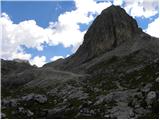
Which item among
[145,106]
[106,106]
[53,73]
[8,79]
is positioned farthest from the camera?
[8,79]

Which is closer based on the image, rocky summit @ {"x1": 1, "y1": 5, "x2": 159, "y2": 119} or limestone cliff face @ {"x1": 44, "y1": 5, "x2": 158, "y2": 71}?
rocky summit @ {"x1": 1, "y1": 5, "x2": 159, "y2": 119}

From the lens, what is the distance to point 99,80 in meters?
59.0

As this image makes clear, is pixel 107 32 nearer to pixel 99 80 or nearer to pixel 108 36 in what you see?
pixel 108 36

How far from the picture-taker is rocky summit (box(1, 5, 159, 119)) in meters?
32.4

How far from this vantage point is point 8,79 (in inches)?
4136

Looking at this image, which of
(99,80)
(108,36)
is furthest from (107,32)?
(99,80)

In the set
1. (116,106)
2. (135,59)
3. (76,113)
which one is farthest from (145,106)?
(135,59)

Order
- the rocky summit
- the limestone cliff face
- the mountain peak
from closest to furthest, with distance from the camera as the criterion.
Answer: the rocky summit, the limestone cliff face, the mountain peak

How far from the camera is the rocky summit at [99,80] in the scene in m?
32.4

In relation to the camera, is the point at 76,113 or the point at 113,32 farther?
the point at 113,32

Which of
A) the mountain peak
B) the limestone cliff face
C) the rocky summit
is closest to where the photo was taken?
the rocky summit

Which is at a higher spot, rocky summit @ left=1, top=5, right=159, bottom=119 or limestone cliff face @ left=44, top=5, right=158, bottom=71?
limestone cliff face @ left=44, top=5, right=158, bottom=71

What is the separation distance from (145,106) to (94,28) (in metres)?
127

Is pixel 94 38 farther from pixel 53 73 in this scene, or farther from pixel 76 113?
pixel 76 113
